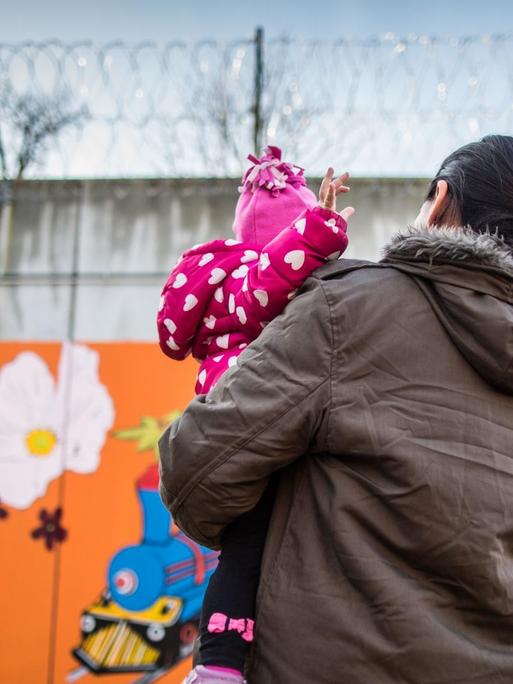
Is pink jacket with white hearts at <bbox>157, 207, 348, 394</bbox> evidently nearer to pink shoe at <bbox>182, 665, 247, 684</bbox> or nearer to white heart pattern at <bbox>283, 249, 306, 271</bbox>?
white heart pattern at <bbox>283, 249, 306, 271</bbox>

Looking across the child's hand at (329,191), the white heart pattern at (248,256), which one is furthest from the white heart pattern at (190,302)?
the child's hand at (329,191)

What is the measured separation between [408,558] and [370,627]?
0.39ft

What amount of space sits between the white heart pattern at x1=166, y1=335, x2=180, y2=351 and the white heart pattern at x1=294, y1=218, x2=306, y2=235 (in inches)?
17.0

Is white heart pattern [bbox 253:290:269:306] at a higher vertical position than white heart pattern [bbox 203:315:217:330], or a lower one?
higher

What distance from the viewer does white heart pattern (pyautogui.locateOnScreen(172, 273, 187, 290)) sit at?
1.84m

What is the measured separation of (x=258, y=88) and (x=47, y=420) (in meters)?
2.09

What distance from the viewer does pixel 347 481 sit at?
1377 millimetres

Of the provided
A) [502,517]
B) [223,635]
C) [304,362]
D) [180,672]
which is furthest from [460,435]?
[180,672]

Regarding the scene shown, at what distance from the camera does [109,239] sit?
15.5 feet

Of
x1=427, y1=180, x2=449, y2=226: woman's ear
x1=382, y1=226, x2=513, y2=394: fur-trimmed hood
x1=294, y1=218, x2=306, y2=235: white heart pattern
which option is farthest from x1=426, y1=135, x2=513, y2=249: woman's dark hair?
x1=294, y1=218, x2=306, y2=235: white heart pattern

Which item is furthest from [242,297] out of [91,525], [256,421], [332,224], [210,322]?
[91,525]

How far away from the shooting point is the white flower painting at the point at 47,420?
4.50 m

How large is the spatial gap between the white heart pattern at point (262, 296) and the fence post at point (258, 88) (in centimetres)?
321

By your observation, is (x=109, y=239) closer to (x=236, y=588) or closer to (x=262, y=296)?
(x=262, y=296)
